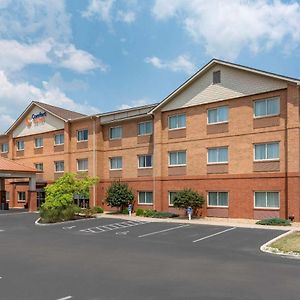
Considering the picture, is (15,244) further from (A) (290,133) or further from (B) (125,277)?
(A) (290,133)

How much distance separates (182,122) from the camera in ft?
116

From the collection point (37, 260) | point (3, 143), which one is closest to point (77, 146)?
point (3, 143)

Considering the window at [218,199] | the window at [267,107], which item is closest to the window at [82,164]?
the window at [218,199]

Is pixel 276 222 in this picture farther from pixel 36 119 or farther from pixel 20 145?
pixel 20 145

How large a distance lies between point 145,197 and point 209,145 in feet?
28.7

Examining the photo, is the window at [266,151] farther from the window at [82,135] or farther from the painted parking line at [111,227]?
the window at [82,135]

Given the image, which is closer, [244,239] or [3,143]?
[244,239]

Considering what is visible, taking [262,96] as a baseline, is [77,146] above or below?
below

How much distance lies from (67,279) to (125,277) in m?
1.73

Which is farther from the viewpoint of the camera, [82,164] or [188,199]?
[82,164]

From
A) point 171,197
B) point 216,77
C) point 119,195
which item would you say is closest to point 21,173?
point 119,195

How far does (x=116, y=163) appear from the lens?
4147 centimetres

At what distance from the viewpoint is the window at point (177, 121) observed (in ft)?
115

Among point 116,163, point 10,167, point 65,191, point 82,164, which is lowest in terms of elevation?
point 65,191
